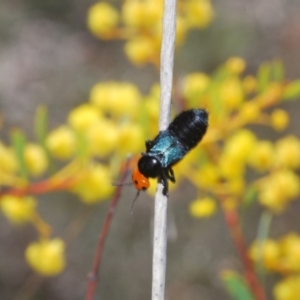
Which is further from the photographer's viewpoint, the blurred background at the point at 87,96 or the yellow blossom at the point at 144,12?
the blurred background at the point at 87,96

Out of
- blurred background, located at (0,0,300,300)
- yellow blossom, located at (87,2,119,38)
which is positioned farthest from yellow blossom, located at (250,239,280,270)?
blurred background, located at (0,0,300,300)

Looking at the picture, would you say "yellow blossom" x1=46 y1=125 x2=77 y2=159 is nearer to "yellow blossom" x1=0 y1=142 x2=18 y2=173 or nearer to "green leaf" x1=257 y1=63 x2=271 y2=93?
"yellow blossom" x1=0 y1=142 x2=18 y2=173

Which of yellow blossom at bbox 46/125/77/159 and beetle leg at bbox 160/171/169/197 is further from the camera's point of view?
yellow blossom at bbox 46/125/77/159

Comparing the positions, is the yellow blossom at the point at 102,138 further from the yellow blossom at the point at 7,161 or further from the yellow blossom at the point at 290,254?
the yellow blossom at the point at 290,254

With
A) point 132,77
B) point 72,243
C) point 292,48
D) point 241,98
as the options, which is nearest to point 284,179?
point 241,98

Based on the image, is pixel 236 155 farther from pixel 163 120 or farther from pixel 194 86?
pixel 163 120

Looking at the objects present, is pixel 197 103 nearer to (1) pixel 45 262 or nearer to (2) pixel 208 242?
(1) pixel 45 262

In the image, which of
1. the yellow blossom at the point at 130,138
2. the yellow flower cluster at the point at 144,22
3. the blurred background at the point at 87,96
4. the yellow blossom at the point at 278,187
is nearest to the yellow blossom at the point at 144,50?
the yellow flower cluster at the point at 144,22
